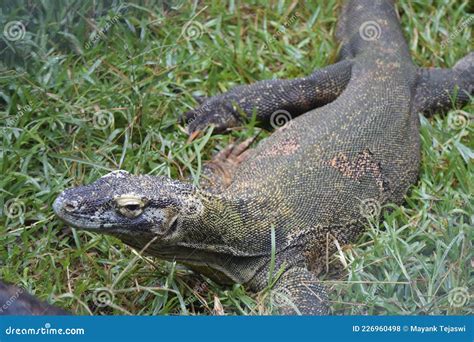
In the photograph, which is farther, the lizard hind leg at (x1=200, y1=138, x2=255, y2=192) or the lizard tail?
the lizard tail

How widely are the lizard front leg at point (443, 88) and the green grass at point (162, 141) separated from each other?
110mm

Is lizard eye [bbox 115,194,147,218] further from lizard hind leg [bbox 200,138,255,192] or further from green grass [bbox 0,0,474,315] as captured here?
lizard hind leg [bbox 200,138,255,192]

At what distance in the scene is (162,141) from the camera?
17.1ft

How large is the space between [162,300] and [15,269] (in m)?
0.73

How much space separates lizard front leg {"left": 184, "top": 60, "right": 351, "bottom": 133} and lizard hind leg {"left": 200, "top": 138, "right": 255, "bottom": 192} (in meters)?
0.22

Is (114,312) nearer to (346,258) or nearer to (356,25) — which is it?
(346,258)

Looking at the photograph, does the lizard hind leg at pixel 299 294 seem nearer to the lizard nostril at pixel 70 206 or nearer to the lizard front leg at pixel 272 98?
the lizard nostril at pixel 70 206

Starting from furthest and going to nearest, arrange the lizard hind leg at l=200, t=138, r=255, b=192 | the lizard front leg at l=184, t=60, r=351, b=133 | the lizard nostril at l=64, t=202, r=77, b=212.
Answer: the lizard front leg at l=184, t=60, r=351, b=133, the lizard hind leg at l=200, t=138, r=255, b=192, the lizard nostril at l=64, t=202, r=77, b=212

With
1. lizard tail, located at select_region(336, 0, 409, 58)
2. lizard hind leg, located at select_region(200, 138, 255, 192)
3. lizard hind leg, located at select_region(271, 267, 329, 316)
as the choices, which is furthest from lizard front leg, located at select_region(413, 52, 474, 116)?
lizard hind leg, located at select_region(271, 267, 329, 316)

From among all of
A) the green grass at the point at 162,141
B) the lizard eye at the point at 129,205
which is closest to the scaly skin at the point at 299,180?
the lizard eye at the point at 129,205

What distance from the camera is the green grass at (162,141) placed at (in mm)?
4215

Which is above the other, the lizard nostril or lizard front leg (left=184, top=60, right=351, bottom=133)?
the lizard nostril

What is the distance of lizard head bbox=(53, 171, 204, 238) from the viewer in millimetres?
3887

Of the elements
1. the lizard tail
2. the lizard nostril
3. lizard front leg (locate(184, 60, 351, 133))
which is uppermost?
the lizard tail
